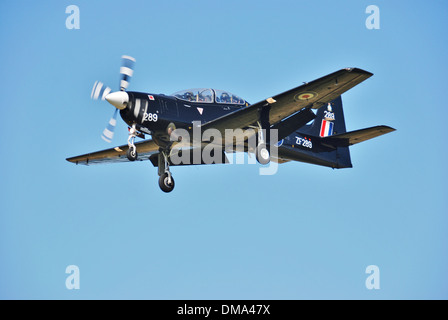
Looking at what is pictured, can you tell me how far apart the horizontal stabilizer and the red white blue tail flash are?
0.97m

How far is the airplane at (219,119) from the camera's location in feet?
74.4

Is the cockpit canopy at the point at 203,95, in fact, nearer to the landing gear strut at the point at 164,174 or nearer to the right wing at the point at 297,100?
the right wing at the point at 297,100

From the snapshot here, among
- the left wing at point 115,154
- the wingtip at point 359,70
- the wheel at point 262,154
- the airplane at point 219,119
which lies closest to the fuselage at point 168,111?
the airplane at point 219,119

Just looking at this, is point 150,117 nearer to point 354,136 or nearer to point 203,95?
point 203,95

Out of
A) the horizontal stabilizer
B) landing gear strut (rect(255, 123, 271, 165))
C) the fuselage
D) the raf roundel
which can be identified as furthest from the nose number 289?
the horizontal stabilizer

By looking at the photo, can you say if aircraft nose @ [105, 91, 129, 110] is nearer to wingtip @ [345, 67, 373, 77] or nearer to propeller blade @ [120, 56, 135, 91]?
propeller blade @ [120, 56, 135, 91]

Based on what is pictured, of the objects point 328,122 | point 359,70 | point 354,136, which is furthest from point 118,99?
point 328,122

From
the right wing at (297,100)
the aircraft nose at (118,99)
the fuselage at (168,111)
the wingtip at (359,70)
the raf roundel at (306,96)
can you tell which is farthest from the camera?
the fuselage at (168,111)

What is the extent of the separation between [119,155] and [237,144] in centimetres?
581

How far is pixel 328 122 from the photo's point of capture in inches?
1122

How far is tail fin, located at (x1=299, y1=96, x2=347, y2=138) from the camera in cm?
2767

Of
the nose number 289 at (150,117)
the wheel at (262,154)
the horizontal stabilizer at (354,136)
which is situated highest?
the nose number 289 at (150,117)
